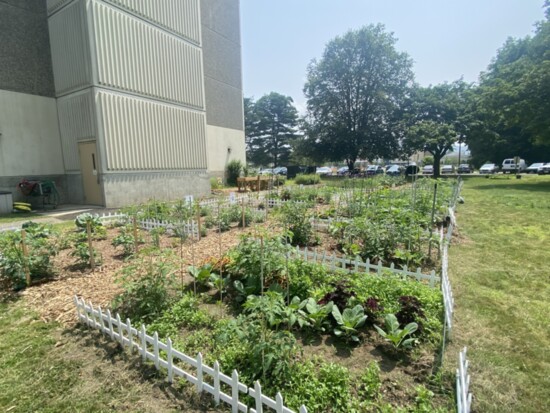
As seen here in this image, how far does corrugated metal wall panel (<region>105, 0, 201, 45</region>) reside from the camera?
11707 mm

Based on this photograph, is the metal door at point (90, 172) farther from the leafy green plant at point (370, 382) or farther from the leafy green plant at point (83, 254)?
the leafy green plant at point (370, 382)

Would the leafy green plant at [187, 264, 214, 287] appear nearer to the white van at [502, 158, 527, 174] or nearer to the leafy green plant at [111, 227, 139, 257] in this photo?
the leafy green plant at [111, 227, 139, 257]

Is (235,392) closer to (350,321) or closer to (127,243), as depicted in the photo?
(350,321)

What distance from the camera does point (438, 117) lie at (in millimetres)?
29391

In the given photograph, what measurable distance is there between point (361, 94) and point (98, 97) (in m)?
26.1

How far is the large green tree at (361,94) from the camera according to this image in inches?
1146

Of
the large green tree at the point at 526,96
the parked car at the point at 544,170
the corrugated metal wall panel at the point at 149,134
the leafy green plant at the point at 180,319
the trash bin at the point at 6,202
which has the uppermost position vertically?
the large green tree at the point at 526,96

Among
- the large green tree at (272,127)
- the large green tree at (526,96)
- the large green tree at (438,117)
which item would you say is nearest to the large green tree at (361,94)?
the large green tree at (438,117)

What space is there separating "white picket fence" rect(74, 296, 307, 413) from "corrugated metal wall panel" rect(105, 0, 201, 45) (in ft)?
41.5

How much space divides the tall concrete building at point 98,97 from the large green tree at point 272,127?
1428 inches

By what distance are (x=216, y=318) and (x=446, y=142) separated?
99.8 ft

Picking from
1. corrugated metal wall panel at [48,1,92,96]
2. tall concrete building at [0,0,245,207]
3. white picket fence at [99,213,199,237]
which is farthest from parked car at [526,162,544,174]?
corrugated metal wall panel at [48,1,92,96]

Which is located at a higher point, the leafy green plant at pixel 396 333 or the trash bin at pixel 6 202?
the trash bin at pixel 6 202

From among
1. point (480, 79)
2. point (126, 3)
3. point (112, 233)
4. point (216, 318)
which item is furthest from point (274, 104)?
point (216, 318)
